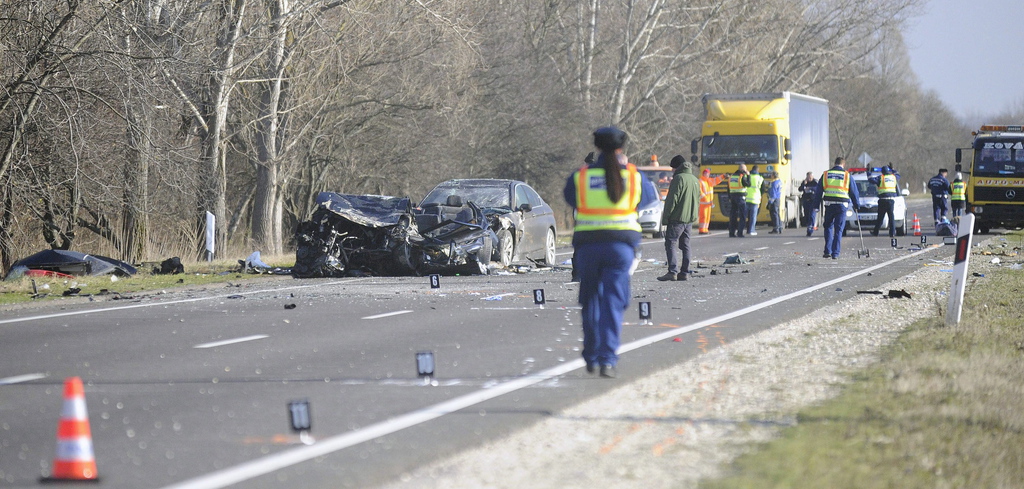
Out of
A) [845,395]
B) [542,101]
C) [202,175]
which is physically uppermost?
[542,101]

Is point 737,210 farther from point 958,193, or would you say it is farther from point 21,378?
point 21,378

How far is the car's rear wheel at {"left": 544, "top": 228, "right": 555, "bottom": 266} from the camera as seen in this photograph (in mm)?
22164

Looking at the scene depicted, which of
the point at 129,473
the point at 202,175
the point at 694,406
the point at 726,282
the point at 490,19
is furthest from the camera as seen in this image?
the point at 490,19

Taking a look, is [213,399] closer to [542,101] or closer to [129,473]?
[129,473]

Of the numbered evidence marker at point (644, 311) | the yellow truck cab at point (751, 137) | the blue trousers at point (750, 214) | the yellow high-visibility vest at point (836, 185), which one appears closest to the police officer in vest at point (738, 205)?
the blue trousers at point (750, 214)

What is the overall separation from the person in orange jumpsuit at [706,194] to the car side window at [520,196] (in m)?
12.1

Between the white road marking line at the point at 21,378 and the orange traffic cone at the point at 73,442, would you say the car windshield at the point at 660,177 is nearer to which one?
the white road marking line at the point at 21,378

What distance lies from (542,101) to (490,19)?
12.3 feet

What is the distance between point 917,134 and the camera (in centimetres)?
10569

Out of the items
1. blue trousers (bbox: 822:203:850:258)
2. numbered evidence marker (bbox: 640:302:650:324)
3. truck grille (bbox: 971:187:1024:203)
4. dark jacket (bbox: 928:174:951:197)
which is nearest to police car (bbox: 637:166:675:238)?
dark jacket (bbox: 928:174:951:197)

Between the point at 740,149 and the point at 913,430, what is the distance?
101 ft

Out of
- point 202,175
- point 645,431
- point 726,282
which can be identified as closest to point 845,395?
point 645,431

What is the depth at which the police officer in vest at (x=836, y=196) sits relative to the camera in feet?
75.7

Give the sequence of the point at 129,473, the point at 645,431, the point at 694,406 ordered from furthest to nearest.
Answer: the point at 694,406 < the point at 645,431 < the point at 129,473
